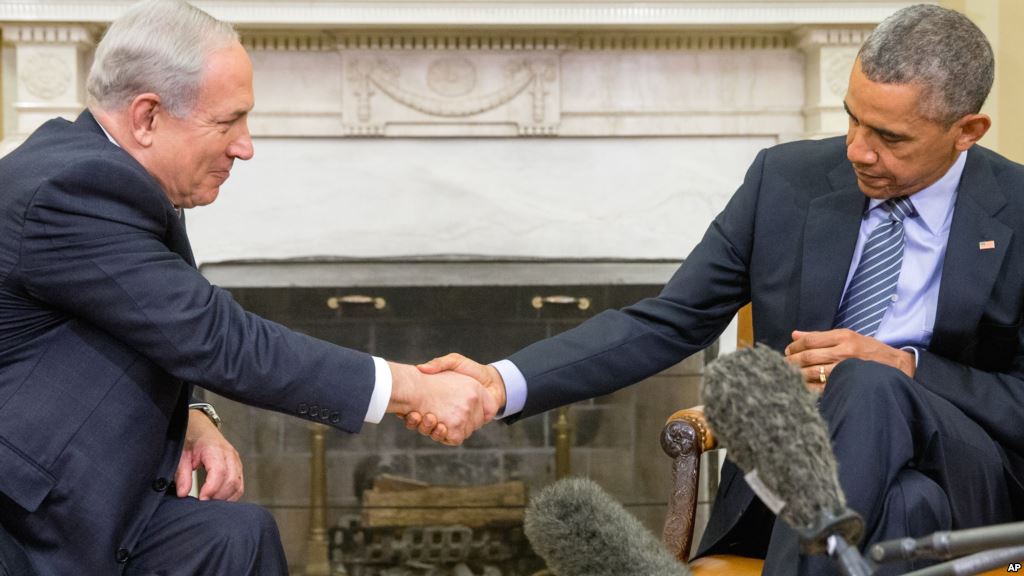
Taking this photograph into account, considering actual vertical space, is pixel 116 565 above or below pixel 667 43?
below

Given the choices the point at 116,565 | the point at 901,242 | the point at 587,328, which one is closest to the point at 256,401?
the point at 116,565

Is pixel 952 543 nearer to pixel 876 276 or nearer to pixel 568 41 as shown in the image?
pixel 876 276

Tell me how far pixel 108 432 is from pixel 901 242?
52.7 inches

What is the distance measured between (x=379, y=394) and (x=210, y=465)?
311mm

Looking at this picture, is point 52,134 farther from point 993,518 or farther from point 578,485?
point 993,518

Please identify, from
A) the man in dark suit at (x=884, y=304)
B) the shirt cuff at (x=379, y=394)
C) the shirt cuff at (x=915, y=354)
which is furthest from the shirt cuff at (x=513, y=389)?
the shirt cuff at (x=915, y=354)

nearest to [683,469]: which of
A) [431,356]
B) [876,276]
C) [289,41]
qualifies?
[876,276]

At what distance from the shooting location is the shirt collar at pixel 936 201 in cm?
196

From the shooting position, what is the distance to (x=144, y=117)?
5.75 ft

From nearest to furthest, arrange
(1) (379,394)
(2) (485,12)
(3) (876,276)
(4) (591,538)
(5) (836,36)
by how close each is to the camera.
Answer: (4) (591,538) → (1) (379,394) → (3) (876,276) → (2) (485,12) → (5) (836,36)

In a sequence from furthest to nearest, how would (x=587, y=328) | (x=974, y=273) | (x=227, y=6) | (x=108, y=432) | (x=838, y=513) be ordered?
(x=227, y=6)
(x=587, y=328)
(x=974, y=273)
(x=108, y=432)
(x=838, y=513)

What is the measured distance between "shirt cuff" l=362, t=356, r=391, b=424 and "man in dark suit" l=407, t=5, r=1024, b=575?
163 millimetres

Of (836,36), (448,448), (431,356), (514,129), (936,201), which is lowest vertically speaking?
(448,448)

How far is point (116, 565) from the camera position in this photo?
1.66 meters
